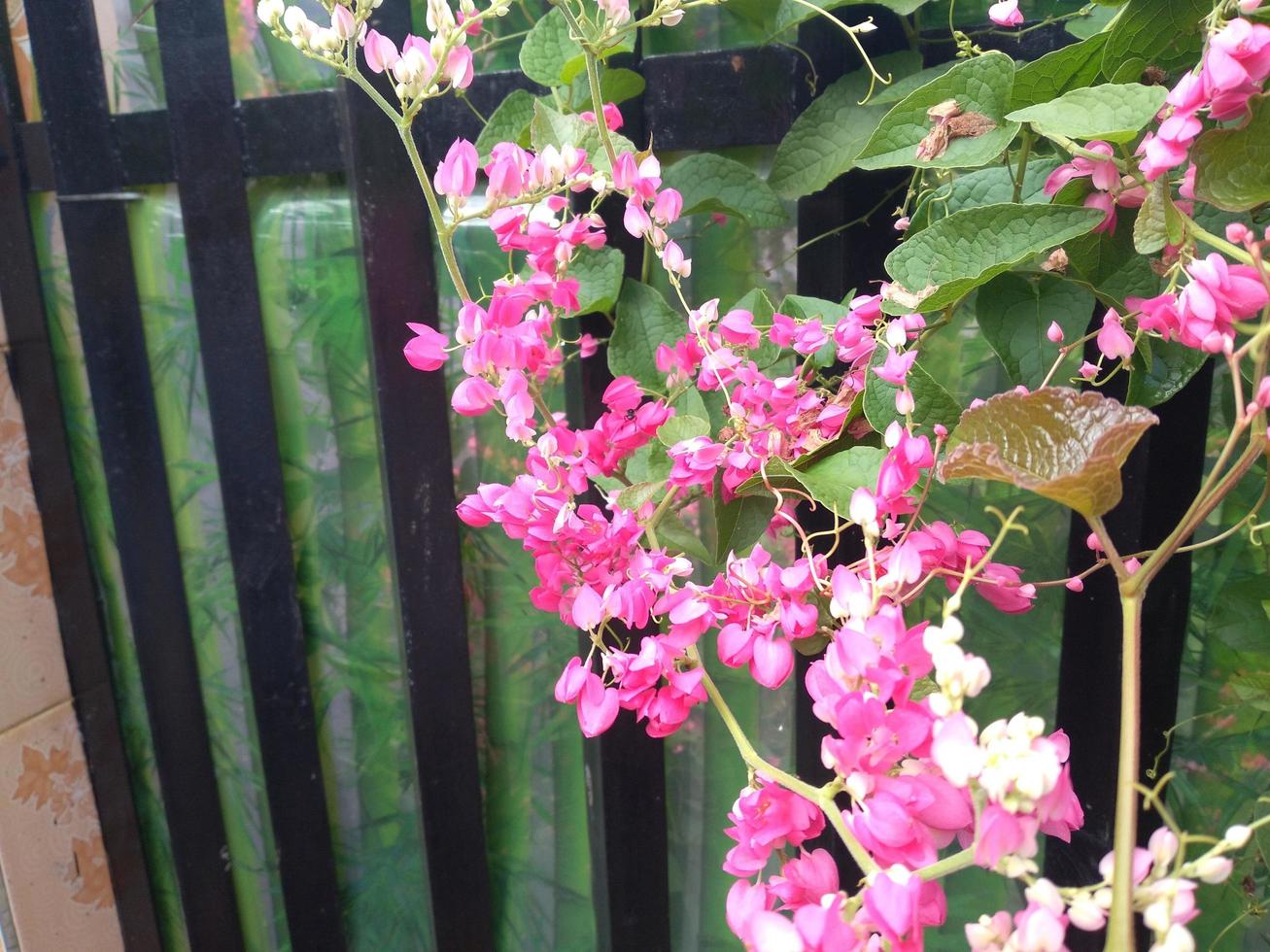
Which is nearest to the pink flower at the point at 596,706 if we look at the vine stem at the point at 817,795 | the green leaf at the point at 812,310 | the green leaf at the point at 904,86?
the vine stem at the point at 817,795

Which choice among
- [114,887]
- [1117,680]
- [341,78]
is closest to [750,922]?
[1117,680]

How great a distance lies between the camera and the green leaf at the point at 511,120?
61 centimetres

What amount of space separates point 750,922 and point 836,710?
0.06 m

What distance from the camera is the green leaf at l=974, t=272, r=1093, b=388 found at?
450 mm

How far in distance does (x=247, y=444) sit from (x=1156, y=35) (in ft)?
2.82

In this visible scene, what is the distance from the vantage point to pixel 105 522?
122 cm

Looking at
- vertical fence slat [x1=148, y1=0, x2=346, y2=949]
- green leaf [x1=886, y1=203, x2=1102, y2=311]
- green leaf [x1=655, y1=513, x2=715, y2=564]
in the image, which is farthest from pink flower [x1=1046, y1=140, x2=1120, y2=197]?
vertical fence slat [x1=148, y1=0, x2=346, y2=949]

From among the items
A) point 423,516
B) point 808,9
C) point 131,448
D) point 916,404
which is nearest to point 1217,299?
point 916,404

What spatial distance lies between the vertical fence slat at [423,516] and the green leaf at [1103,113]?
0.55m

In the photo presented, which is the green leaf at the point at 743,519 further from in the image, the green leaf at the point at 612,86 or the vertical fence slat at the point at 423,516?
the vertical fence slat at the point at 423,516

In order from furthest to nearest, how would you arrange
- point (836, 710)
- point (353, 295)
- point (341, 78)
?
point (353, 295) < point (341, 78) < point (836, 710)

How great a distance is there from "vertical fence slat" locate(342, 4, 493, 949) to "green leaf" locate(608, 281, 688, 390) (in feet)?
0.83

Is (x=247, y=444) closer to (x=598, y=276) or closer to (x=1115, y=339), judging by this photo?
(x=598, y=276)

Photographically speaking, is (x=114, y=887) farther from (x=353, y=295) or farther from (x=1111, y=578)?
(x=1111, y=578)
